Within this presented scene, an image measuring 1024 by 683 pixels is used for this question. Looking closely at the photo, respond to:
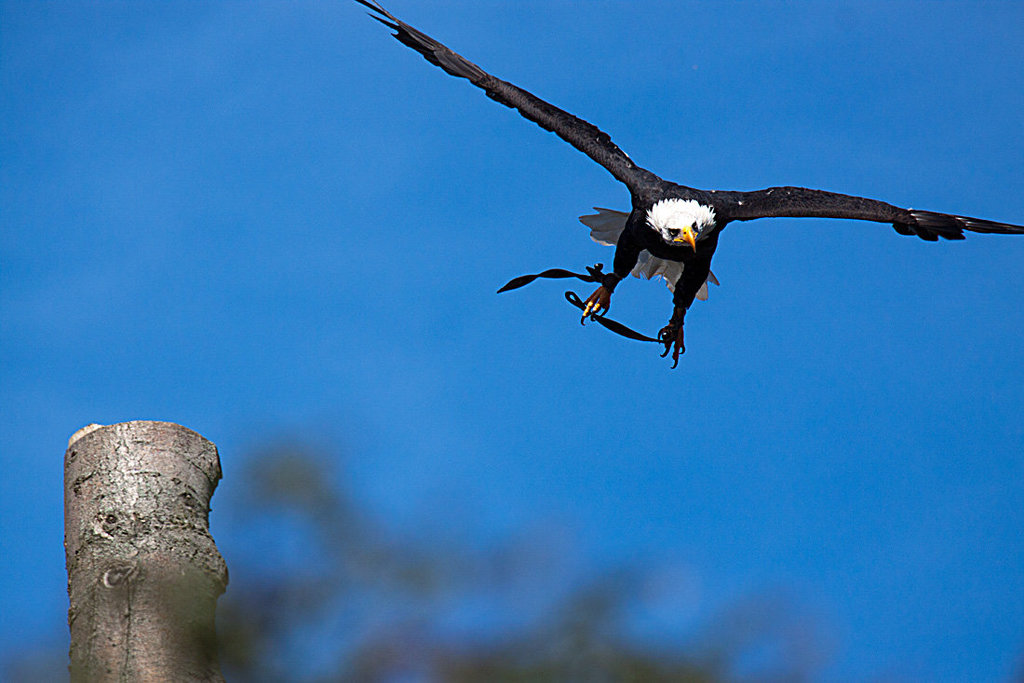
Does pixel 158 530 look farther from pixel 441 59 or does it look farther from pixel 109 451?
pixel 441 59

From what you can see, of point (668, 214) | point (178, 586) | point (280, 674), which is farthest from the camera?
point (668, 214)

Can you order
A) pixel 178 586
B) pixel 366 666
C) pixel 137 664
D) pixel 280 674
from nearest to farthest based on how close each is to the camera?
pixel 366 666 → pixel 280 674 → pixel 178 586 → pixel 137 664

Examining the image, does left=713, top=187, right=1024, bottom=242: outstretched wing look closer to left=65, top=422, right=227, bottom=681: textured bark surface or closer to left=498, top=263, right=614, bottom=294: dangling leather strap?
left=498, top=263, right=614, bottom=294: dangling leather strap

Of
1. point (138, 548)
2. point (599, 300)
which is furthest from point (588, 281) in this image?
point (138, 548)

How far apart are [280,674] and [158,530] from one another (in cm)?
173

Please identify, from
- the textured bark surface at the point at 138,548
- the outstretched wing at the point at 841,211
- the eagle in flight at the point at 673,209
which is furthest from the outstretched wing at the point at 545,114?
the textured bark surface at the point at 138,548

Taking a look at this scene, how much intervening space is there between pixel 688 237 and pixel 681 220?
0.12m

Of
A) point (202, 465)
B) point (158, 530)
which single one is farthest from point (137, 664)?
point (202, 465)

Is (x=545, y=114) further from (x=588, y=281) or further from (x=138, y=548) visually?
(x=138, y=548)

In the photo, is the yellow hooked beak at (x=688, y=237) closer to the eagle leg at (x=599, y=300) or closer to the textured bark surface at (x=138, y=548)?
the eagle leg at (x=599, y=300)

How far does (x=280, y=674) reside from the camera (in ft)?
6.12

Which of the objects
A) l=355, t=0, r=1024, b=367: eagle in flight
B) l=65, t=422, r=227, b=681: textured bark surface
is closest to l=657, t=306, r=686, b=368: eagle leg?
l=355, t=0, r=1024, b=367: eagle in flight

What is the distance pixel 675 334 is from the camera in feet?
20.2

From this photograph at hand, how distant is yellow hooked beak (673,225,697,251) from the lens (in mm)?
5645
